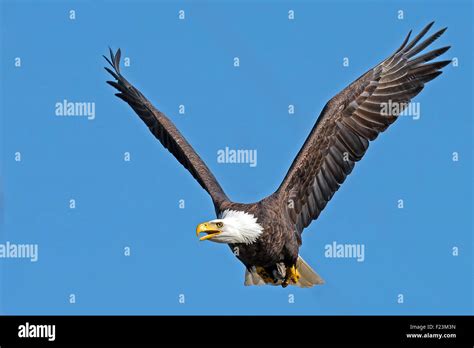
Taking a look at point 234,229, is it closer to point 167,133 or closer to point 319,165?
point 319,165

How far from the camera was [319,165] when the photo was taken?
12086 mm

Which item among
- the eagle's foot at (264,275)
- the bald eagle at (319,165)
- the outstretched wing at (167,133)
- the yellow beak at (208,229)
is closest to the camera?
the yellow beak at (208,229)

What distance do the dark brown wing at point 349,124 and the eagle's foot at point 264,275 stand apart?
66cm

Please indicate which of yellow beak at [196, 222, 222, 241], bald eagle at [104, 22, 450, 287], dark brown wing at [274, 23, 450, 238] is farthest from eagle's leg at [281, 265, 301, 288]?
yellow beak at [196, 222, 222, 241]

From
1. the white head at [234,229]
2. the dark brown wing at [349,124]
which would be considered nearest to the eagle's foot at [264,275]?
the dark brown wing at [349,124]

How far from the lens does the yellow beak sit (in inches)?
425

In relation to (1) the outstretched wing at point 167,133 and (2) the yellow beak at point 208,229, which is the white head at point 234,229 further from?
(1) the outstretched wing at point 167,133

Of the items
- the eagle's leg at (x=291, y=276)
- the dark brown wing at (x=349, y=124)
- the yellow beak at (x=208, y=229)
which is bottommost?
the eagle's leg at (x=291, y=276)

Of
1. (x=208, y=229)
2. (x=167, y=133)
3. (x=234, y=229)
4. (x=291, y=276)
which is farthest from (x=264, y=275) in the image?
(x=167, y=133)

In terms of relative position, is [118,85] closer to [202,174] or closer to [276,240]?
[202,174]

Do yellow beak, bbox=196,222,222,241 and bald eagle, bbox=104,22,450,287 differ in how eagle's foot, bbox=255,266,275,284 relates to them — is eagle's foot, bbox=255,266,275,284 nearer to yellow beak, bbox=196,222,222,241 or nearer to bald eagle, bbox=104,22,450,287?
bald eagle, bbox=104,22,450,287

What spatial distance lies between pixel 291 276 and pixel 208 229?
167 centimetres

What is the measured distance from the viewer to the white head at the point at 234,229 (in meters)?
10.9

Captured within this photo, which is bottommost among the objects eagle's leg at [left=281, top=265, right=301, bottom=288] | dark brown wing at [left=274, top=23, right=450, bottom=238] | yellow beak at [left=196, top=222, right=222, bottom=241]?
eagle's leg at [left=281, top=265, right=301, bottom=288]
